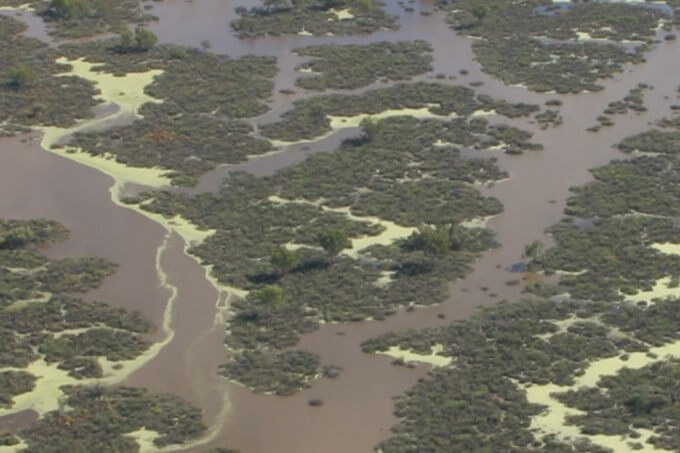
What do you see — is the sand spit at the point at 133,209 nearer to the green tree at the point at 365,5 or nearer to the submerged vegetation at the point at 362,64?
the submerged vegetation at the point at 362,64

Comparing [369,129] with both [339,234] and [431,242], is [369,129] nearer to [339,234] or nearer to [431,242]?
[339,234]

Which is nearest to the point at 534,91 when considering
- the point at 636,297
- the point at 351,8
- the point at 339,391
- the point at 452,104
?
the point at 452,104

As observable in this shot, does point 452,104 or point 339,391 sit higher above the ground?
point 452,104

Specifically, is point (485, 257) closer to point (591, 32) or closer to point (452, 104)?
point (452, 104)

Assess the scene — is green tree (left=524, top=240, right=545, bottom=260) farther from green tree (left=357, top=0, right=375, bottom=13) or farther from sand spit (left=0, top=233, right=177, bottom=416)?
green tree (left=357, top=0, right=375, bottom=13)

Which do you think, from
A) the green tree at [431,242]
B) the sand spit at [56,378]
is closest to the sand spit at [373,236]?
the green tree at [431,242]

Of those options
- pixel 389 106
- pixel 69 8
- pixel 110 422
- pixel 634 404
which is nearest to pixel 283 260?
pixel 110 422
